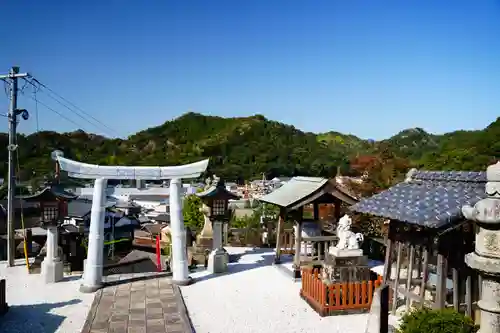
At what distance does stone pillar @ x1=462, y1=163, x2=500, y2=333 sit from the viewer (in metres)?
4.00

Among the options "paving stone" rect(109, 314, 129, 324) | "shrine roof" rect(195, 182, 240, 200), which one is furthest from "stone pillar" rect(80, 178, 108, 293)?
"shrine roof" rect(195, 182, 240, 200)

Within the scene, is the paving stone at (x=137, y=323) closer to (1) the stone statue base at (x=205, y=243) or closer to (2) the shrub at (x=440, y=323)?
(2) the shrub at (x=440, y=323)

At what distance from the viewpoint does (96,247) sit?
1157 cm

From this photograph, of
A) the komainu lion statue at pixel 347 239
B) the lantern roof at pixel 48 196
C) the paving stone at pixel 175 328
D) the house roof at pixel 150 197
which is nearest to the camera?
the paving stone at pixel 175 328

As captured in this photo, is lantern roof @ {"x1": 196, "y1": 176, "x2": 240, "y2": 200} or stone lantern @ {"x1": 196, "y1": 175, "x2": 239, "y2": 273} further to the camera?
lantern roof @ {"x1": 196, "y1": 176, "x2": 240, "y2": 200}

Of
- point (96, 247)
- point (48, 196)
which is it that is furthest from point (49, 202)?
point (96, 247)

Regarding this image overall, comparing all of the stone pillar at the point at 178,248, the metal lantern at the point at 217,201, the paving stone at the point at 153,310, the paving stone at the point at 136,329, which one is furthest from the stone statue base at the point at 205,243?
the paving stone at the point at 136,329

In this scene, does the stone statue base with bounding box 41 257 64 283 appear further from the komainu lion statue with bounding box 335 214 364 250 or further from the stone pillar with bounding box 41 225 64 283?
the komainu lion statue with bounding box 335 214 364 250

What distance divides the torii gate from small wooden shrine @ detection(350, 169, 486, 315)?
17.1ft

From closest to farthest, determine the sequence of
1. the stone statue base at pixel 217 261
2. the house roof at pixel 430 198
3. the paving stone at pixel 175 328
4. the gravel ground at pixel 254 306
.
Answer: the house roof at pixel 430 198 → the paving stone at pixel 175 328 → the gravel ground at pixel 254 306 → the stone statue base at pixel 217 261

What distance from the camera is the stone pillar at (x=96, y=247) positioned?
1133 cm

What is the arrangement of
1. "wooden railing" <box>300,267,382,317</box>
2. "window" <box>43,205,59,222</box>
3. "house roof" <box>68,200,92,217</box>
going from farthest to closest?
1. "house roof" <box>68,200,92,217</box>
2. "window" <box>43,205,59,222</box>
3. "wooden railing" <box>300,267,382,317</box>

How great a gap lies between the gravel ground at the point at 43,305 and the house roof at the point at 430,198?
6.58 meters

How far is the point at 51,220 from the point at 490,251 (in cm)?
1171
